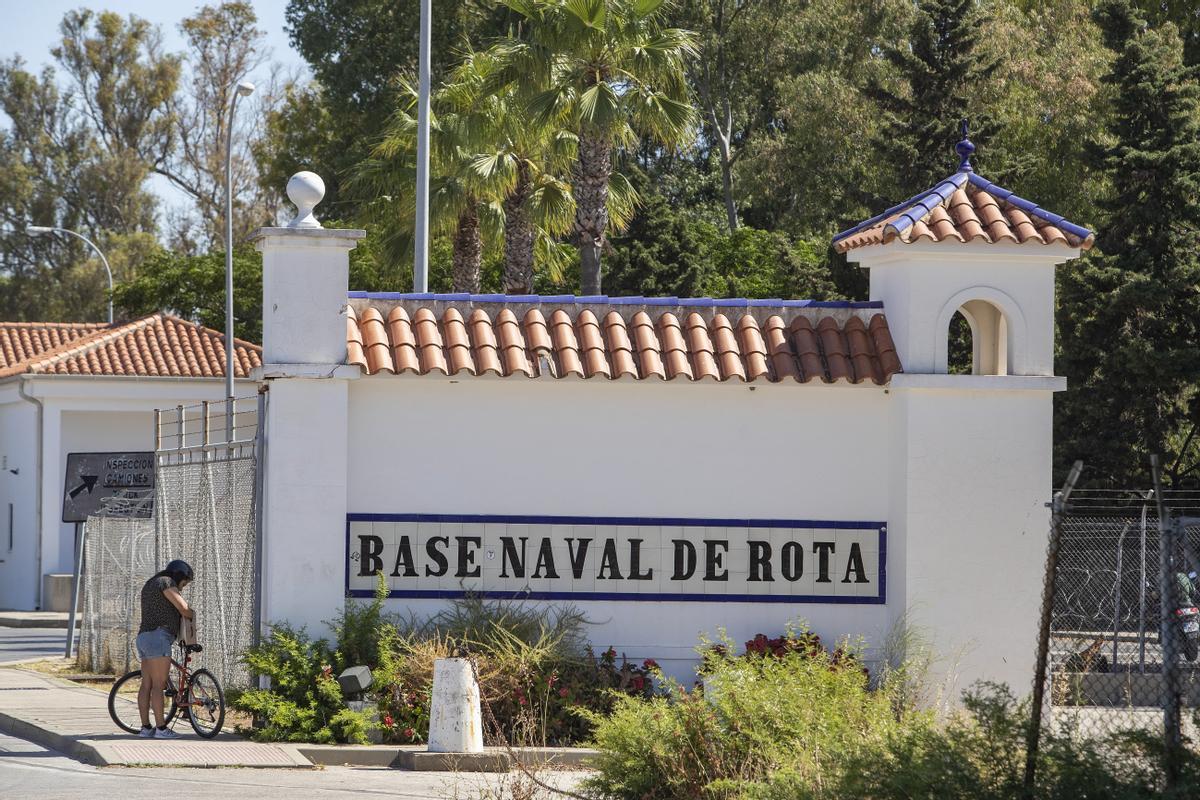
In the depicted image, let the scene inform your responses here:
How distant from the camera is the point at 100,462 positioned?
2202 cm

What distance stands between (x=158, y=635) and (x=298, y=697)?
1.36 metres

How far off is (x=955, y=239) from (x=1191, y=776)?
735cm

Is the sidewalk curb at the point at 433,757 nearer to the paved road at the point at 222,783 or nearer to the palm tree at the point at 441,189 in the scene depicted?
the paved road at the point at 222,783

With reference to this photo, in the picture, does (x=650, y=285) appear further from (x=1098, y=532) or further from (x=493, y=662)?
(x=493, y=662)

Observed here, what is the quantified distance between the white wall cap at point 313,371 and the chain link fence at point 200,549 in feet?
1.76

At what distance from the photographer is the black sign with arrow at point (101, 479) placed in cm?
2170

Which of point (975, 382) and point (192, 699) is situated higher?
point (975, 382)

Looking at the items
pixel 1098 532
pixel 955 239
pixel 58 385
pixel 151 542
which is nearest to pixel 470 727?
pixel 955 239

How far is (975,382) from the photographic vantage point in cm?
1427

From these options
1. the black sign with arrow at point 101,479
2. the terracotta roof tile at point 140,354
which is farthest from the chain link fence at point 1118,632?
the terracotta roof tile at point 140,354

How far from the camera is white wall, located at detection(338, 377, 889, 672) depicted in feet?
46.4

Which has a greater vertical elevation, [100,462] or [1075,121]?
[1075,121]

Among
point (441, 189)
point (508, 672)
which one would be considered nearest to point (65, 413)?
point (441, 189)

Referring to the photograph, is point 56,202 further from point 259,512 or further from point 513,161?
point 259,512
